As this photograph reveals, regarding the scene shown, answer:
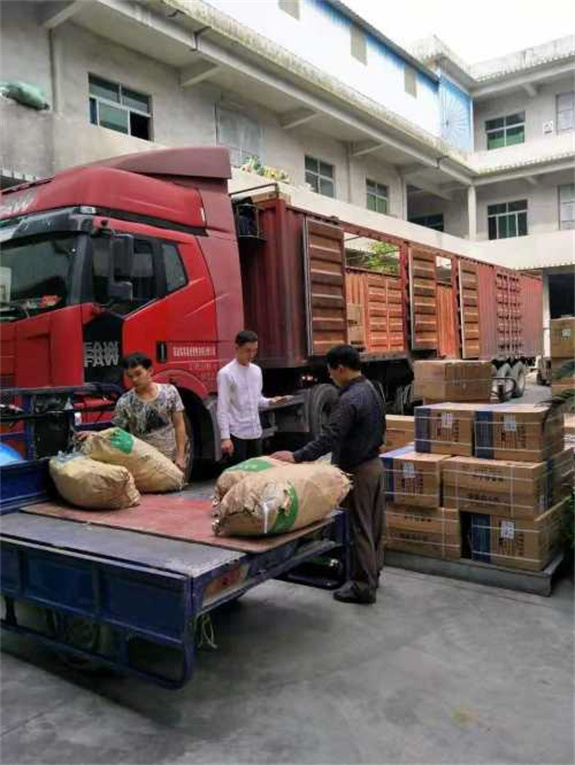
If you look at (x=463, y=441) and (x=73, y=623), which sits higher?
(x=463, y=441)

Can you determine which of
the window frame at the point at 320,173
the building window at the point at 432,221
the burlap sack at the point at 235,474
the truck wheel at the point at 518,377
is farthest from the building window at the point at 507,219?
the burlap sack at the point at 235,474

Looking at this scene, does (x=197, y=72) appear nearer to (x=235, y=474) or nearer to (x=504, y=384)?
(x=504, y=384)

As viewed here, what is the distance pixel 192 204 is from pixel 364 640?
4.86 metres

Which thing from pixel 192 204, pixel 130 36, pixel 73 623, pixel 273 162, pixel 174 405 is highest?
pixel 130 36

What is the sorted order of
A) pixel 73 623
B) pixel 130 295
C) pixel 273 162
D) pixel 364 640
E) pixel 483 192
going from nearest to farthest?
1. pixel 73 623
2. pixel 364 640
3. pixel 130 295
4. pixel 273 162
5. pixel 483 192

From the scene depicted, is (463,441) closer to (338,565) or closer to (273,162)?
(338,565)

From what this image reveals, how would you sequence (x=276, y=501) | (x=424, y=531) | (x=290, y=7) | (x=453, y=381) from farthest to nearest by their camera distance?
1. (x=290, y=7)
2. (x=453, y=381)
3. (x=424, y=531)
4. (x=276, y=501)

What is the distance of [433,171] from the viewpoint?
23.6 meters

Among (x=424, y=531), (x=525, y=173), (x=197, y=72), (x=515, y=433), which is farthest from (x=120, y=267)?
(x=525, y=173)

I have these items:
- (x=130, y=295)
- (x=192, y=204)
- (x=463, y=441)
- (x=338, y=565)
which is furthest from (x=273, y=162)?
(x=338, y=565)

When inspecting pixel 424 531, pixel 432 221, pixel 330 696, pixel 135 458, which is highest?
pixel 432 221

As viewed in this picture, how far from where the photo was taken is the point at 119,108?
511 inches

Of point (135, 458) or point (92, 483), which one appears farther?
point (135, 458)

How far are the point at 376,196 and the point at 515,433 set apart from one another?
18277mm
